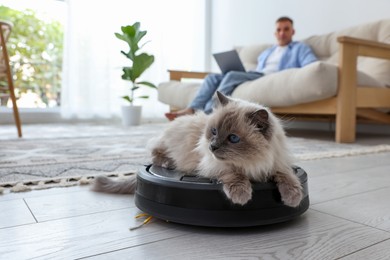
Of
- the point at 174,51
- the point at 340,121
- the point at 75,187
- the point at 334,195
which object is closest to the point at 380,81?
the point at 340,121

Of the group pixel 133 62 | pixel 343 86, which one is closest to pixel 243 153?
pixel 343 86

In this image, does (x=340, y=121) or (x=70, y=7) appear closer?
(x=340, y=121)

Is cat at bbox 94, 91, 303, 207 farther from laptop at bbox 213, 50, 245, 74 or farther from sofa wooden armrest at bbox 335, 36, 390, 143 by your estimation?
laptop at bbox 213, 50, 245, 74

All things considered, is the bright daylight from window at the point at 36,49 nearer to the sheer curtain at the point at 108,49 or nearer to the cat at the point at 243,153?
the sheer curtain at the point at 108,49

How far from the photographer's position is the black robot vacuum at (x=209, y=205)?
770 millimetres

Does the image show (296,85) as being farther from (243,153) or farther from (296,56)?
(243,153)

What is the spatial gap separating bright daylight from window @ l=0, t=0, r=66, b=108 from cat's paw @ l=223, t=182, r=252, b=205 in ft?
14.3

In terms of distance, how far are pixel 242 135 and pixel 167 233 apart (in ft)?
0.92

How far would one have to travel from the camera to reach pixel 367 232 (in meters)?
0.78

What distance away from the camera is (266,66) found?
3586 mm

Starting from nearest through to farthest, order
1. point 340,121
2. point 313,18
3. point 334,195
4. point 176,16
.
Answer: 1. point 334,195
2. point 340,121
3. point 313,18
4. point 176,16

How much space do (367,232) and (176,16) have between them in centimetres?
455

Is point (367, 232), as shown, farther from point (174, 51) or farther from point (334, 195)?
point (174, 51)

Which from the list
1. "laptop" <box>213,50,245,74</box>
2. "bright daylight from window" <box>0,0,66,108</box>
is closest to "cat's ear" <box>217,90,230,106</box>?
"laptop" <box>213,50,245,74</box>
